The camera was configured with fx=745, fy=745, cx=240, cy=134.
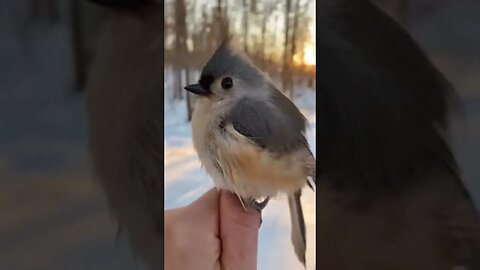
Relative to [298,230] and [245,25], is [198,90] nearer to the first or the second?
[245,25]

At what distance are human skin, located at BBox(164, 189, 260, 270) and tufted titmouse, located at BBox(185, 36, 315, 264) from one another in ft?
0.14

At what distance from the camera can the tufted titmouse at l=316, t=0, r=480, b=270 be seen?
1.46 m

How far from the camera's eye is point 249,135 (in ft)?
4.82

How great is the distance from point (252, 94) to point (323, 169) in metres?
0.20

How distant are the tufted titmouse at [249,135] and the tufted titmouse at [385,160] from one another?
5cm

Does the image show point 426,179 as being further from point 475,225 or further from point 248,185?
point 248,185

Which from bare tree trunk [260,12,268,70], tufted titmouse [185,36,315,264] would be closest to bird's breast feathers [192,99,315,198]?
tufted titmouse [185,36,315,264]

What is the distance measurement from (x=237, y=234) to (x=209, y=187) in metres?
0.11

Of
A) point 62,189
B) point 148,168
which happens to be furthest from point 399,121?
point 62,189

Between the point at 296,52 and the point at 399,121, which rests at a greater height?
the point at 296,52

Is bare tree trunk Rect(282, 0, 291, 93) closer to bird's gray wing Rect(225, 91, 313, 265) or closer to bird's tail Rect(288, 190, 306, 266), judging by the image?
bird's gray wing Rect(225, 91, 313, 265)

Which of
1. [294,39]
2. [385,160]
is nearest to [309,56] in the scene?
[294,39]

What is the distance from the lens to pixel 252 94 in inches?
58.1

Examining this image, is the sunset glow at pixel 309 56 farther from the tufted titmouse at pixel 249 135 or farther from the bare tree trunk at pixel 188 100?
the bare tree trunk at pixel 188 100
